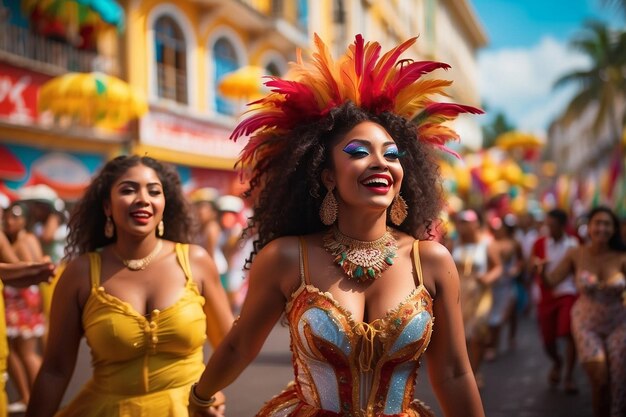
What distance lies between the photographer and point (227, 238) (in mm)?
11703

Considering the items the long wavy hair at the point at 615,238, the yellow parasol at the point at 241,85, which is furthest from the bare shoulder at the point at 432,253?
the yellow parasol at the point at 241,85

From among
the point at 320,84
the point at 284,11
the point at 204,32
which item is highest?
the point at 284,11

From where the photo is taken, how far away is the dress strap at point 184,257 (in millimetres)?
3426

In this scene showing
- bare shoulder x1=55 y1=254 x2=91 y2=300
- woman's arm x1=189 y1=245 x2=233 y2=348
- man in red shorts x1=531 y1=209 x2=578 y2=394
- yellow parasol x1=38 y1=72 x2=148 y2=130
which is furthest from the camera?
yellow parasol x1=38 y1=72 x2=148 y2=130

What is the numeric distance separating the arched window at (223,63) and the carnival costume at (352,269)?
57.9 feet

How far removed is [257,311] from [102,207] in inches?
53.0

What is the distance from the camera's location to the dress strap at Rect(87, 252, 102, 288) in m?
3.28

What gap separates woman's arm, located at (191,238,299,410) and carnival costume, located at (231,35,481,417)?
0.18 feet

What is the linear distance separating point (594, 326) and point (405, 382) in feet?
12.3

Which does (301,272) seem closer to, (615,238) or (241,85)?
(615,238)

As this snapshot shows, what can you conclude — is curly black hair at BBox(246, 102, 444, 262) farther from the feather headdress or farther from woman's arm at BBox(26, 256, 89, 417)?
woman's arm at BBox(26, 256, 89, 417)

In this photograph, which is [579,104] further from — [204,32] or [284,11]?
[204,32]

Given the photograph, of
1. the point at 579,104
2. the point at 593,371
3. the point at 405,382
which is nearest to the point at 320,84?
the point at 405,382

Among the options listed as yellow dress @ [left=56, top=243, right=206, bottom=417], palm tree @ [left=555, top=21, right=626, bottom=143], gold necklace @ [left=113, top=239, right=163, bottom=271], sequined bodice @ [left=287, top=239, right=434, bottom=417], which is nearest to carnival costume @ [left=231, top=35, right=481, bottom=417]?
sequined bodice @ [left=287, top=239, right=434, bottom=417]
